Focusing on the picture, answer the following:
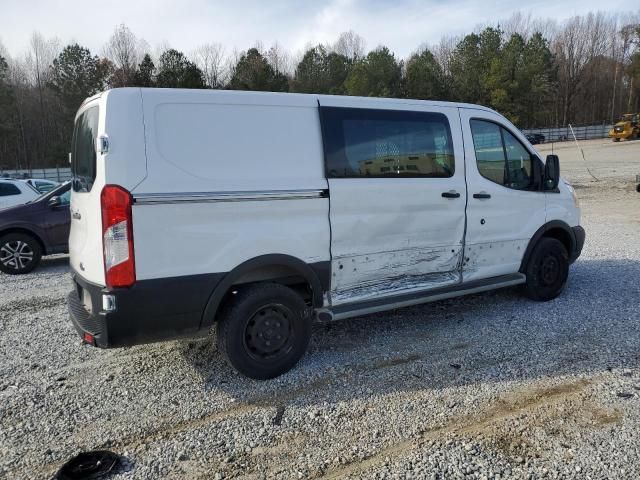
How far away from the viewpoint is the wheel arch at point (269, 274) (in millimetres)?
3707

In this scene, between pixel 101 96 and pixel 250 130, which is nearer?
pixel 101 96

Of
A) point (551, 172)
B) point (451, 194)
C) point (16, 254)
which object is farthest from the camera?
point (16, 254)

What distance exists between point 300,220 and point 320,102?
1.04 m

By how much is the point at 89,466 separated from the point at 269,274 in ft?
5.96

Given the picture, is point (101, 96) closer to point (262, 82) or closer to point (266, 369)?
point (266, 369)

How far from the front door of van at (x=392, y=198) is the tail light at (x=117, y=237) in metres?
1.61

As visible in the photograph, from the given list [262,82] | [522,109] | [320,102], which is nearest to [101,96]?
[320,102]

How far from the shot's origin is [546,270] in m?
5.80

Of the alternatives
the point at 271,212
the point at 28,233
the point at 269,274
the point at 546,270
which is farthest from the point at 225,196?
the point at 28,233

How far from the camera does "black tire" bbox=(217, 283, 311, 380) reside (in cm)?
381

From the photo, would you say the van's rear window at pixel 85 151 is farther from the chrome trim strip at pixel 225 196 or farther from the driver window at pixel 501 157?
the driver window at pixel 501 157

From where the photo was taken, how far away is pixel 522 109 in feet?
186

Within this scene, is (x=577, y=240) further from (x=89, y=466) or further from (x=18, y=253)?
(x=18, y=253)

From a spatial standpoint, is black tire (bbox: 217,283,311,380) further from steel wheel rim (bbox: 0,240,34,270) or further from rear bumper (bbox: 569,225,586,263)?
steel wheel rim (bbox: 0,240,34,270)
